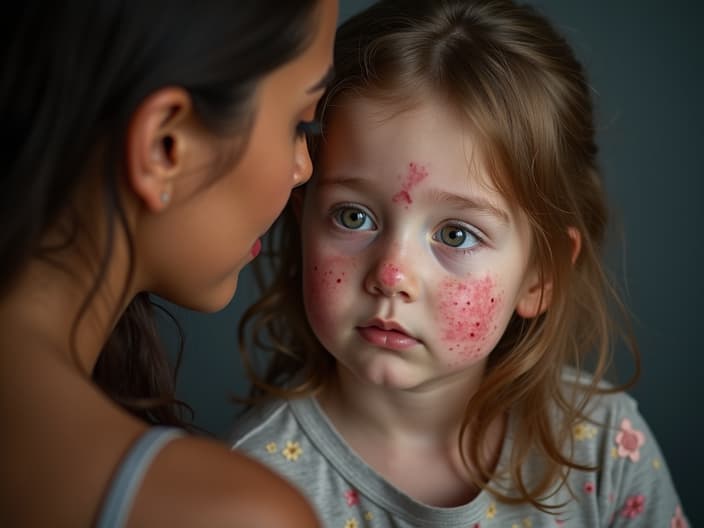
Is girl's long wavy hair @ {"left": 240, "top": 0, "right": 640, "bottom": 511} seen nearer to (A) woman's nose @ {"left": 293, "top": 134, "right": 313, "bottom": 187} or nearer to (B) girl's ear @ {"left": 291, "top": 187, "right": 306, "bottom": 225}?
(B) girl's ear @ {"left": 291, "top": 187, "right": 306, "bottom": 225}

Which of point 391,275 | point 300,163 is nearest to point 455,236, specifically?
point 391,275

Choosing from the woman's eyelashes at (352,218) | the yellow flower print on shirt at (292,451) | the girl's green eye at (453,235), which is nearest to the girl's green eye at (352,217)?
the woman's eyelashes at (352,218)

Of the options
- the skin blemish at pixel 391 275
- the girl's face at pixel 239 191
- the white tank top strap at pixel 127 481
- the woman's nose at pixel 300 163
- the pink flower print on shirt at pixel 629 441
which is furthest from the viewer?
the pink flower print on shirt at pixel 629 441

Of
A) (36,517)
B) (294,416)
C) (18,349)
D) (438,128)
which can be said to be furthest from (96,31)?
(294,416)

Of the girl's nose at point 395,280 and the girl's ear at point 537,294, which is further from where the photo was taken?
the girl's ear at point 537,294

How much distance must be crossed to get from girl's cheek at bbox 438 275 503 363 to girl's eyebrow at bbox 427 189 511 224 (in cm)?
9

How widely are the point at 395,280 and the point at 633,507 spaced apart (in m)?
0.56

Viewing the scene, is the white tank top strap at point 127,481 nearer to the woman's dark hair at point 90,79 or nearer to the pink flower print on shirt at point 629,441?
the woman's dark hair at point 90,79

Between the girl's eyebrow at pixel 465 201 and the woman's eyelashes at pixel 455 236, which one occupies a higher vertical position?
the girl's eyebrow at pixel 465 201

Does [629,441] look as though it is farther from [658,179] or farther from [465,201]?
[658,179]

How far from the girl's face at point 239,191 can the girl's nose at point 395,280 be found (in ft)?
0.68

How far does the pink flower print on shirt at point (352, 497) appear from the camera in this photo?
1.30 metres

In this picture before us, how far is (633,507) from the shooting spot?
1375 millimetres

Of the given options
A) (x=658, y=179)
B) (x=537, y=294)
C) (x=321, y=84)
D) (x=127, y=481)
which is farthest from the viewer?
(x=658, y=179)
